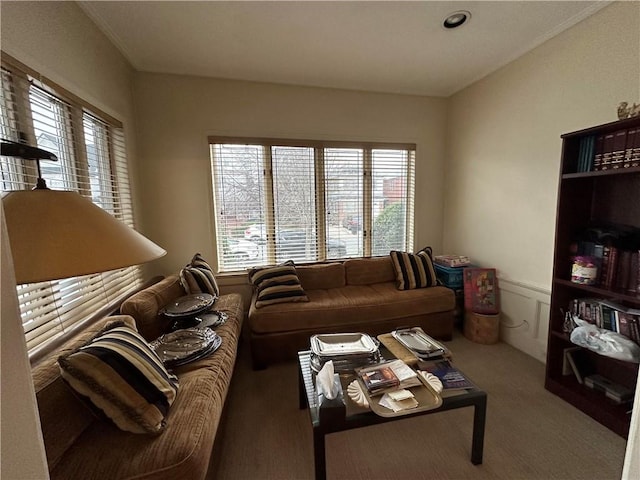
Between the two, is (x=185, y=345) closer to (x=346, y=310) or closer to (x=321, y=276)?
(x=346, y=310)

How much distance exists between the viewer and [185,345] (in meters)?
1.64

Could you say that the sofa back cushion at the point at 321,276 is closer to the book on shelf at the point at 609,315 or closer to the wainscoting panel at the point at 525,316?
the wainscoting panel at the point at 525,316

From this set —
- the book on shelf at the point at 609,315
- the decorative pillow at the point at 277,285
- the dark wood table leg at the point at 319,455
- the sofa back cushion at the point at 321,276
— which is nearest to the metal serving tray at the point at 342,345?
the dark wood table leg at the point at 319,455

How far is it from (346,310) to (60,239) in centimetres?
204

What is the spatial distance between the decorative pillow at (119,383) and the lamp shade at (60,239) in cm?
54

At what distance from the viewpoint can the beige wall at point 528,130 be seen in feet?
6.00

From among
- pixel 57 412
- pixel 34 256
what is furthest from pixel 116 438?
pixel 34 256

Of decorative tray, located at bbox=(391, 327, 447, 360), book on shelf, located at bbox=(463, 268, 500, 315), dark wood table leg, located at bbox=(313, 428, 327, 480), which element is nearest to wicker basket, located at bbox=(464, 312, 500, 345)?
book on shelf, located at bbox=(463, 268, 500, 315)

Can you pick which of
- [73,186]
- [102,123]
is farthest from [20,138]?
[102,123]

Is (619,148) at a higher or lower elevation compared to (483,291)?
higher

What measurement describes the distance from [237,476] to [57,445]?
834 mm

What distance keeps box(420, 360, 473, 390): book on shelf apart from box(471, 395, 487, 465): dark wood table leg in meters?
0.09

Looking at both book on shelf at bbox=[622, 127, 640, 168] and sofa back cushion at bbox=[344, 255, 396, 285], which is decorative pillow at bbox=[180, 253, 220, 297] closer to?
sofa back cushion at bbox=[344, 255, 396, 285]

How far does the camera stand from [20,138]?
1.33 metres
